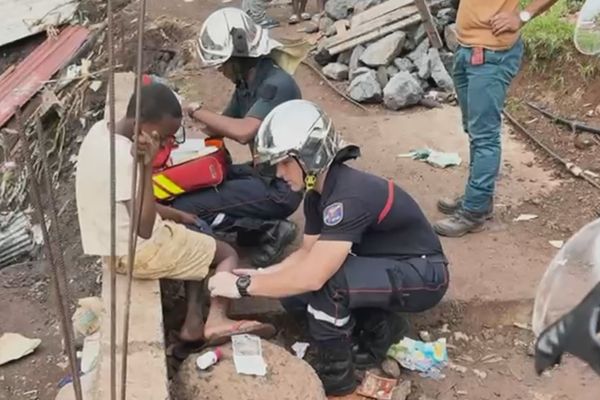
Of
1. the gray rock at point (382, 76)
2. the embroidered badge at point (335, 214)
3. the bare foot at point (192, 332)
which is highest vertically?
the embroidered badge at point (335, 214)

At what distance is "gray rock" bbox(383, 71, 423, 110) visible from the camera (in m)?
7.64

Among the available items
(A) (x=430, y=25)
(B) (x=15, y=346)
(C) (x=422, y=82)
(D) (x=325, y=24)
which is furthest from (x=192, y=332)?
(D) (x=325, y=24)

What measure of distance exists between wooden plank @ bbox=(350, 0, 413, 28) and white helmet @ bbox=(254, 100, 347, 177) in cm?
489

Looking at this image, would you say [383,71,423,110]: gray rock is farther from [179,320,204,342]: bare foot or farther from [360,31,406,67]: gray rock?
[179,320,204,342]: bare foot

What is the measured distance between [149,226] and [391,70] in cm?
442

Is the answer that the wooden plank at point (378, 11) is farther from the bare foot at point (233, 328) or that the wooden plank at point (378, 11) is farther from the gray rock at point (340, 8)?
A: the bare foot at point (233, 328)

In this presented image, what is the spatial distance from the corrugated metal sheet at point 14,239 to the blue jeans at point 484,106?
3.06 m

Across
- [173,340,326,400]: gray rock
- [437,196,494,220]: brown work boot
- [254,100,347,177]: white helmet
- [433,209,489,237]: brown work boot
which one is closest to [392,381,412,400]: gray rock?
[173,340,326,400]: gray rock

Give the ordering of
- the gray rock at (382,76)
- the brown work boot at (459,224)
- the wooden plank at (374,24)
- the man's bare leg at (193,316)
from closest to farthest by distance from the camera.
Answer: the man's bare leg at (193,316), the brown work boot at (459,224), the gray rock at (382,76), the wooden plank at (374,24)

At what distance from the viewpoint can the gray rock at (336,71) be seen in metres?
8.61

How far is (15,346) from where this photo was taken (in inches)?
209

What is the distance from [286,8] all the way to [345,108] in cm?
368

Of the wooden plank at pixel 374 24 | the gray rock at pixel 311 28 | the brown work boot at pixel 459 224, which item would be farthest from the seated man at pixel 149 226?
the gray rock at pixel 311 28

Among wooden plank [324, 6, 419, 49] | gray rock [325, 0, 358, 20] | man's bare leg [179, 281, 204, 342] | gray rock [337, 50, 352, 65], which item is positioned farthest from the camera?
gray rock [325, 0, 358, 20]
